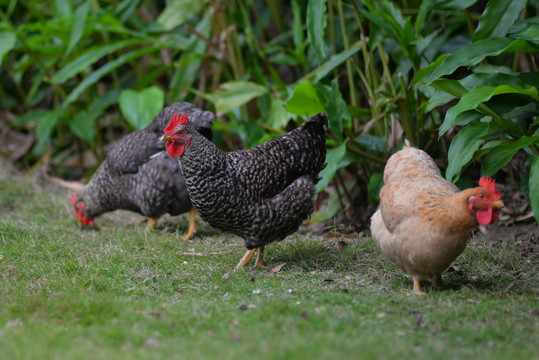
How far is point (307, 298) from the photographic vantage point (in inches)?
126

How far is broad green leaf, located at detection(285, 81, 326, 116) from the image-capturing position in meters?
4.39

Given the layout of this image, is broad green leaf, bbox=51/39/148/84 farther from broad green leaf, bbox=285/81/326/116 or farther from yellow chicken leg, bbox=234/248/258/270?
yellow chicken leg, bbox=234/248/258/270

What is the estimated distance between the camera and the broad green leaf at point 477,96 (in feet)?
11.1

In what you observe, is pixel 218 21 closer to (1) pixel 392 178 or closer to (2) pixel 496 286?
(1) pixel 392 178

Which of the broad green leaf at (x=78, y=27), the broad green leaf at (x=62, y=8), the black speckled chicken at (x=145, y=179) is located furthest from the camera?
the broad green leaf at (x=62, y=8)

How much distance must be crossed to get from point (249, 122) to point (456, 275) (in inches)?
104

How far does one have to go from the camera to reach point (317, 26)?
14.8 ft

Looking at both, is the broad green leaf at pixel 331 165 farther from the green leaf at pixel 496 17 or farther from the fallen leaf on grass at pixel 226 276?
the green leaf at pixel 496 17

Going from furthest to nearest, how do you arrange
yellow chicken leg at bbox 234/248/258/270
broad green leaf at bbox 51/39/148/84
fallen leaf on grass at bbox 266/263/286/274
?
broad green leaf at bbox 51/39/148/84
yellow chicken leg at bbox 234/248/258/270
fallen leaf on grass at bbox 266/263/286/274

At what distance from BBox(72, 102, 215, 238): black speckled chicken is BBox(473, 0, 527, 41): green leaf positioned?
7.18 feet

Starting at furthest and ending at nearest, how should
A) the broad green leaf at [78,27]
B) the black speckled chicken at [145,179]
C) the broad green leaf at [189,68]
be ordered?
the broad green leaf at [189,68], the broad green leaf at [78,27], the black speckled chicken at [145,179]

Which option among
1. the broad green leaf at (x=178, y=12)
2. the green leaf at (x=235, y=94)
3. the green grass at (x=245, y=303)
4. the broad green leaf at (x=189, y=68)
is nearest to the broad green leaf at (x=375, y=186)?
the green grass at (x=245, y=303)

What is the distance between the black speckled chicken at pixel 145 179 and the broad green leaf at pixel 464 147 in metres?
1.99

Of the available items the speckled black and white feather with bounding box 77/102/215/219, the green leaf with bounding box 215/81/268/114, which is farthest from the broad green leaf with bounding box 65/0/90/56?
Result: the green leaf with bounding box 215/81/268/114
